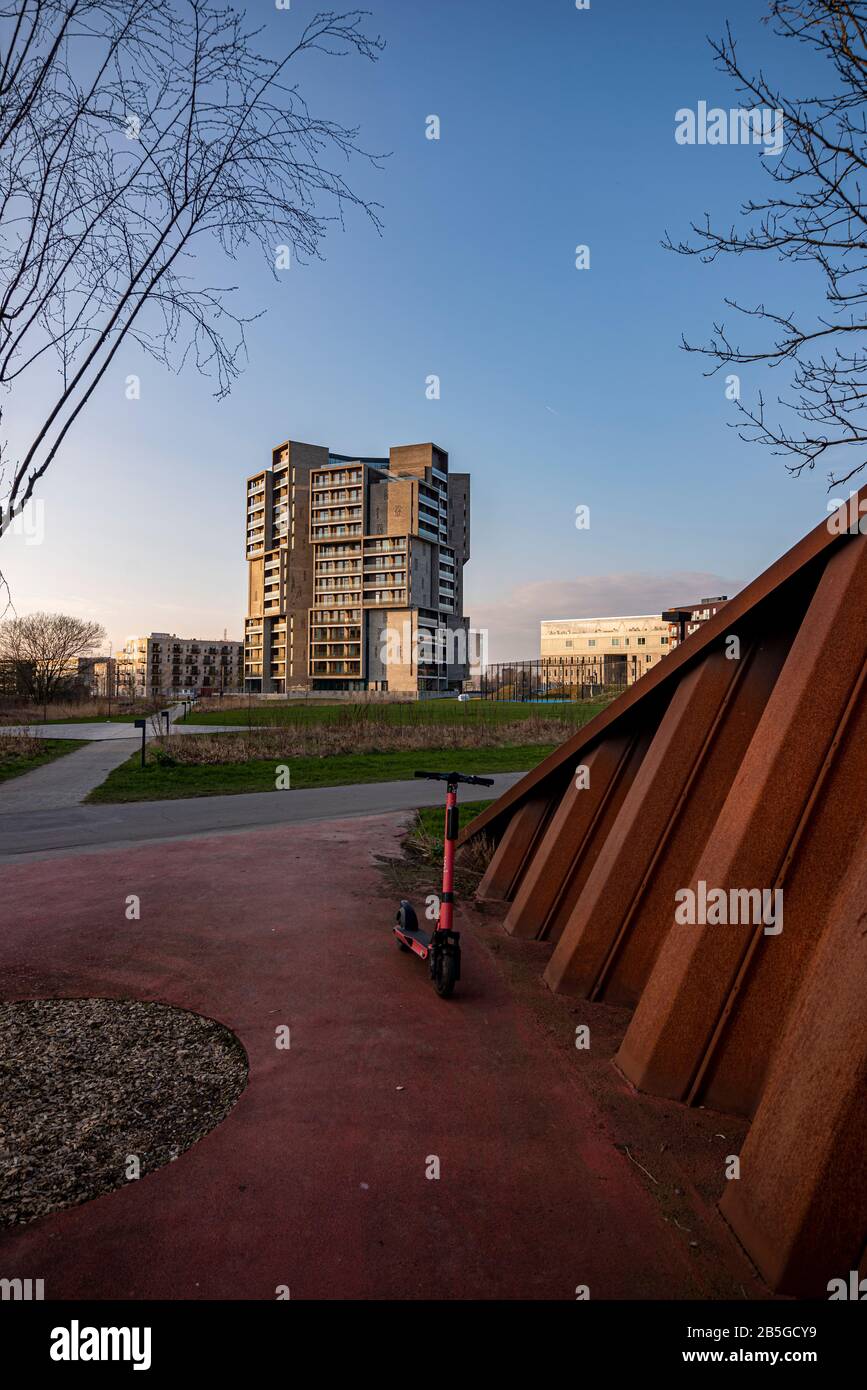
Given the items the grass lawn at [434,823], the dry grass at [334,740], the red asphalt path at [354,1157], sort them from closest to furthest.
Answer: the red asphalt path at [354,1157] → the grass lawn at [434,823] → the dry grass at [334,740]

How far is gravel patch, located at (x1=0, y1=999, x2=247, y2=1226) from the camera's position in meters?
2.91

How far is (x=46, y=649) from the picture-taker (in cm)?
5650

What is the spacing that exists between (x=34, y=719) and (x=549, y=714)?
29.2 m

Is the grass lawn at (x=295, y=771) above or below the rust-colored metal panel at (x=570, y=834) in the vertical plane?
below

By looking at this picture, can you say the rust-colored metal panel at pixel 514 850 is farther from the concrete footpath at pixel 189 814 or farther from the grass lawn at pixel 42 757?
the grass lawn at pixel 42 757

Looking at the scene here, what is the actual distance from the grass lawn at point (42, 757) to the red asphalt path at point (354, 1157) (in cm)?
1437

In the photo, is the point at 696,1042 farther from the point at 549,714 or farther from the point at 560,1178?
the point at 549,714

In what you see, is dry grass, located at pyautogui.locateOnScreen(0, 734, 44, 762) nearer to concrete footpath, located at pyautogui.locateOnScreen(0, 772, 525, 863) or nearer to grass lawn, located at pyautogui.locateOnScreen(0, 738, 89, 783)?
grass lawn, located at pyautogui.locateOnScreen(0, 738, 89, 783)

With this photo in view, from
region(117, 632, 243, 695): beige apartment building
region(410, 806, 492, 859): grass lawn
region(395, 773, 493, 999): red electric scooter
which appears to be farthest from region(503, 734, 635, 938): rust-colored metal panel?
region(117, 632, 243, 695): beige apartment building

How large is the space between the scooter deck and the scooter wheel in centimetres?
23

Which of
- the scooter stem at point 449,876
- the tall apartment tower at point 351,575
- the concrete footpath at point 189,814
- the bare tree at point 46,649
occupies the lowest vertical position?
the concrete footpath at point 189,814

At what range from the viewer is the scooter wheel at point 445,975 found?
187 inches

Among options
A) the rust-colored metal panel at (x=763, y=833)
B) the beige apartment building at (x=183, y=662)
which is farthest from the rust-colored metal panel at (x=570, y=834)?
the beige apartment building at (x=183, y=662)

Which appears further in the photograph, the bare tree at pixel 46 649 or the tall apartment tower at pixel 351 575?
the tall apartment tower at pixel 351 575
